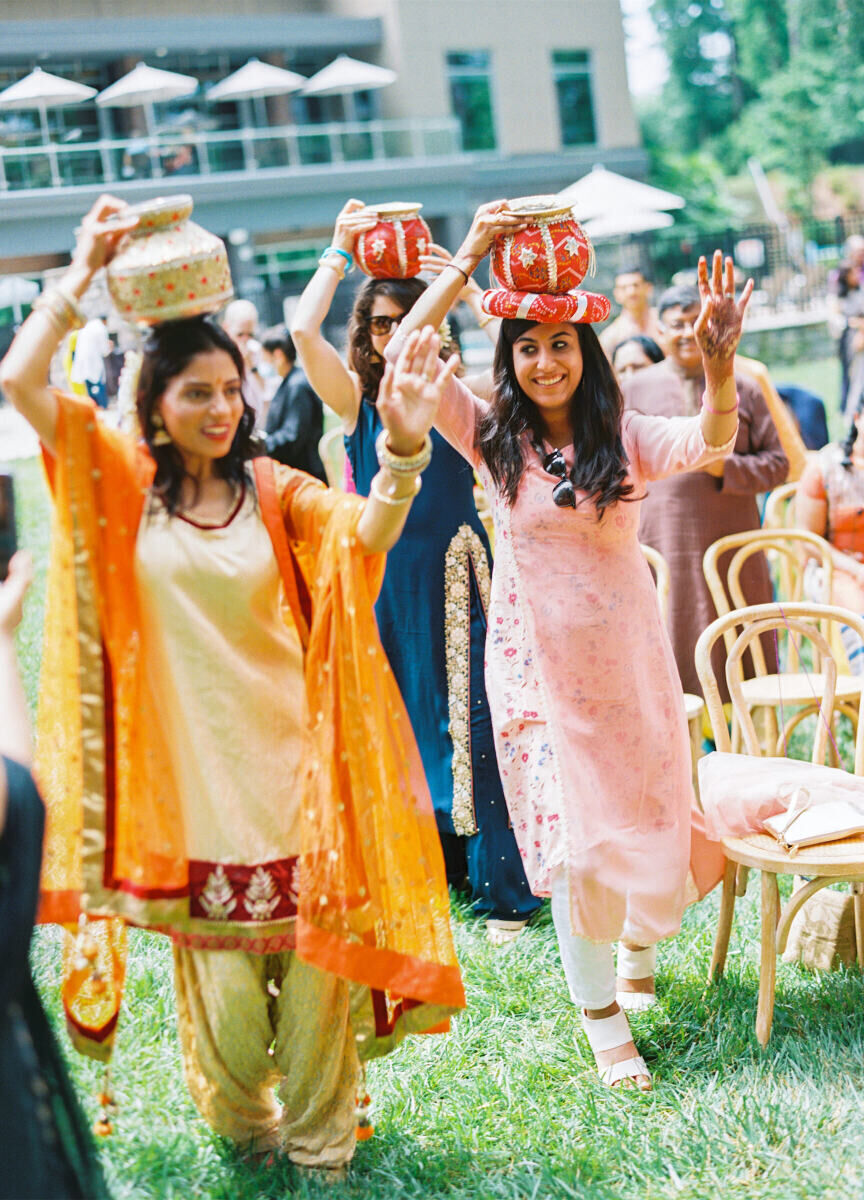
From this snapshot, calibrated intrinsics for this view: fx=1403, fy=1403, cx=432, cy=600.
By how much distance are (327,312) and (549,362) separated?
70cm

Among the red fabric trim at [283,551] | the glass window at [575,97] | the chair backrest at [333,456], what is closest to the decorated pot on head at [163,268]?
the red fabric trim at [283,551]

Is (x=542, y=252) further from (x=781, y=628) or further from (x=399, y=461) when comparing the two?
(x=781, y=628)

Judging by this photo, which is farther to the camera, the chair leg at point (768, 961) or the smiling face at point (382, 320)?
the smiling face at point (382, 320)

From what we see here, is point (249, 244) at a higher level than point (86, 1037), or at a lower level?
higher

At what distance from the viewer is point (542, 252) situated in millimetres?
3113

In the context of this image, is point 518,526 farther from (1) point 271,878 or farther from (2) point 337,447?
(2) point 337,447

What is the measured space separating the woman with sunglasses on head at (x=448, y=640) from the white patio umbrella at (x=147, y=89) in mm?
17418

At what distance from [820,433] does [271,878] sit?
522cm

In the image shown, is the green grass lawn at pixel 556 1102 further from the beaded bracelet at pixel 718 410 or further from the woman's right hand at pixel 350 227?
the woman's right hand at pixel 350 227

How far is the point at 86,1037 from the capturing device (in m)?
2.65

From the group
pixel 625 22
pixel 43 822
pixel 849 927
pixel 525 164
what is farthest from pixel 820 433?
pixel 625 22

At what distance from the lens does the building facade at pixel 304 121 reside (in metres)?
21.5

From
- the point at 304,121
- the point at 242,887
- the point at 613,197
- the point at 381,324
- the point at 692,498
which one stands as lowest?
the point at 242,887

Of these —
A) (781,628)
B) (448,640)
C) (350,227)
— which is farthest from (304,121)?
(350,227)
